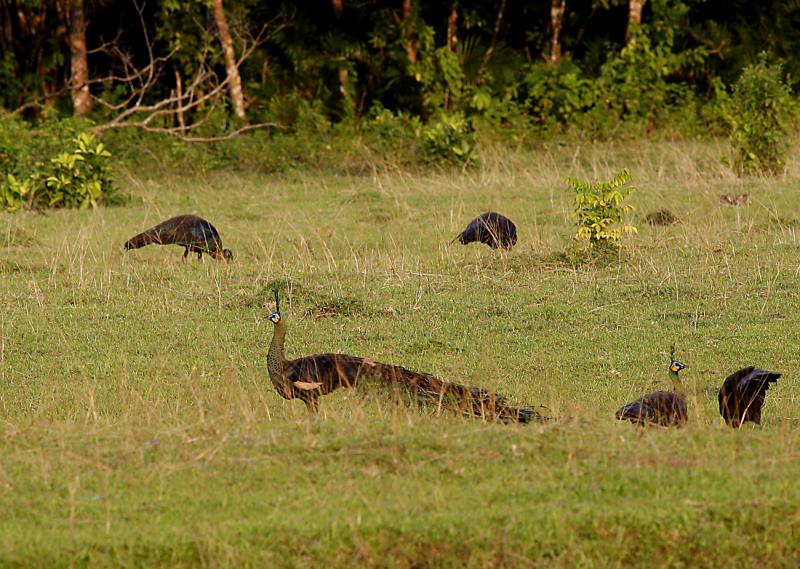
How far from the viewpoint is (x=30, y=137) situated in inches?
579

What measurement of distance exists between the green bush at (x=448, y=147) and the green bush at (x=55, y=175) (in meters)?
3.80

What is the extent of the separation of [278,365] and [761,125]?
9.22 m

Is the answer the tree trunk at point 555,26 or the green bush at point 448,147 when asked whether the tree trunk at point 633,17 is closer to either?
the tree trunk at point 555,26

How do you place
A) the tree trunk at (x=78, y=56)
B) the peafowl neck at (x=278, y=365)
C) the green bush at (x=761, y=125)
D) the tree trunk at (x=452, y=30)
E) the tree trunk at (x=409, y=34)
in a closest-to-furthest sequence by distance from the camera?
the peafowl neck at (x=278, y=365), the green bush at (x=761, y=125), the tree trunk at (x=78, y=56), the tree trunk at (x=409, y=34), the tree trunk at (x=452, y=30)

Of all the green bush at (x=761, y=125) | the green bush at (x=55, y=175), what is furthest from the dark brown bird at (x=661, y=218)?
the green bush at (x=55, y=175)

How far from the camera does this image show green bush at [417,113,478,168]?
1529 cm

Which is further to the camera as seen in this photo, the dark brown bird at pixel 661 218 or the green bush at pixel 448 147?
the green bush at pixel 448 147

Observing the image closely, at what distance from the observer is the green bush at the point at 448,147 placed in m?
15.3

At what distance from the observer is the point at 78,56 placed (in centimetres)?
1747

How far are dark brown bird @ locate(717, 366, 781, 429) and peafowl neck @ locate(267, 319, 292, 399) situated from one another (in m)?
1.89

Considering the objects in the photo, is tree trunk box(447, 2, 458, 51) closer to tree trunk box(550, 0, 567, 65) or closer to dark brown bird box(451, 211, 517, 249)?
tree trunk box(550, 0, 567, 65)

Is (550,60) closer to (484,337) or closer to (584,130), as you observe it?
(584,130)

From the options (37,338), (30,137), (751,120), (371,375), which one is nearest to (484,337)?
(371,375)

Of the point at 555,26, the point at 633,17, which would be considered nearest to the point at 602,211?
the point at 633,17
